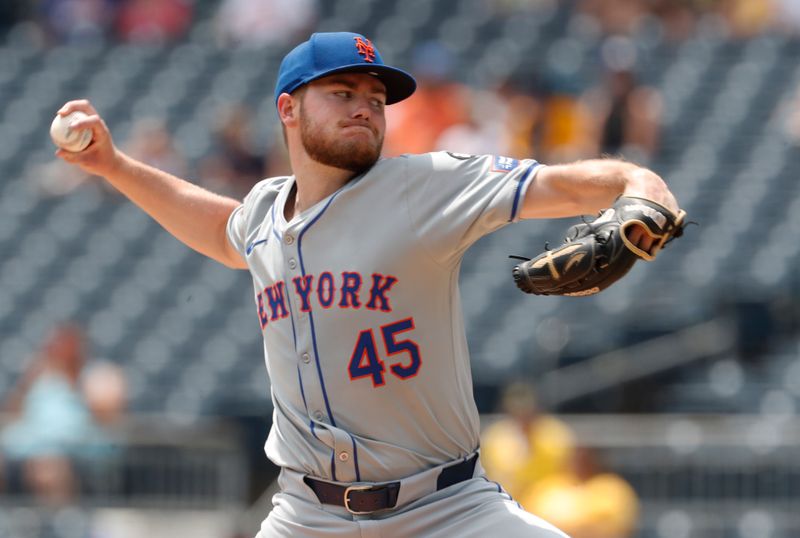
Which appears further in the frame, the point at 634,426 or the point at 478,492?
the point at 634,426

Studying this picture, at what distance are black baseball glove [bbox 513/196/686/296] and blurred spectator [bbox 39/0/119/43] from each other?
11039mm

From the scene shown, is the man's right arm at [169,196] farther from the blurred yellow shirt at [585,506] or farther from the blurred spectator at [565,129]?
the blurred spectator at [565,129]

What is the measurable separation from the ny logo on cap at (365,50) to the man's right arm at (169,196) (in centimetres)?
77

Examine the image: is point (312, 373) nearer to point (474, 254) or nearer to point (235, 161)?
point (474, 254)

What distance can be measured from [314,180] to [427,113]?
6247 mm

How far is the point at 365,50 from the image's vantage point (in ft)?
12.3

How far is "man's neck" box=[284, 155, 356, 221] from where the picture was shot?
383 centimetres

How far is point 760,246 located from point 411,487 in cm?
602

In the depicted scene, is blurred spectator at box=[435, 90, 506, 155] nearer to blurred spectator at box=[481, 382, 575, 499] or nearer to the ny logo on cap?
blurred spectator at box=[481, 382, 575, 499]

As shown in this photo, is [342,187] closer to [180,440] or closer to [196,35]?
[180,440]

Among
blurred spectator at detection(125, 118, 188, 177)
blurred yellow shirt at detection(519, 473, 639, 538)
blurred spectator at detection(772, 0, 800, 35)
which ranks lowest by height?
blurred yellow shirt at detection(519, 473, 639, 538)

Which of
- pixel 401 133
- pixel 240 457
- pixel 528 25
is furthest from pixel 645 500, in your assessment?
pixel 528 25

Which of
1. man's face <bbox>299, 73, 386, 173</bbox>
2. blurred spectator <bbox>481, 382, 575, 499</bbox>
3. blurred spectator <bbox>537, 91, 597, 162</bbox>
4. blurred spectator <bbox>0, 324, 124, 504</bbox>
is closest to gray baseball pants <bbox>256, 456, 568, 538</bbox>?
man's face <bbox>299, 73, 386, 173</bbox>

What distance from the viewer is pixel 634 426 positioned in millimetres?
7793
